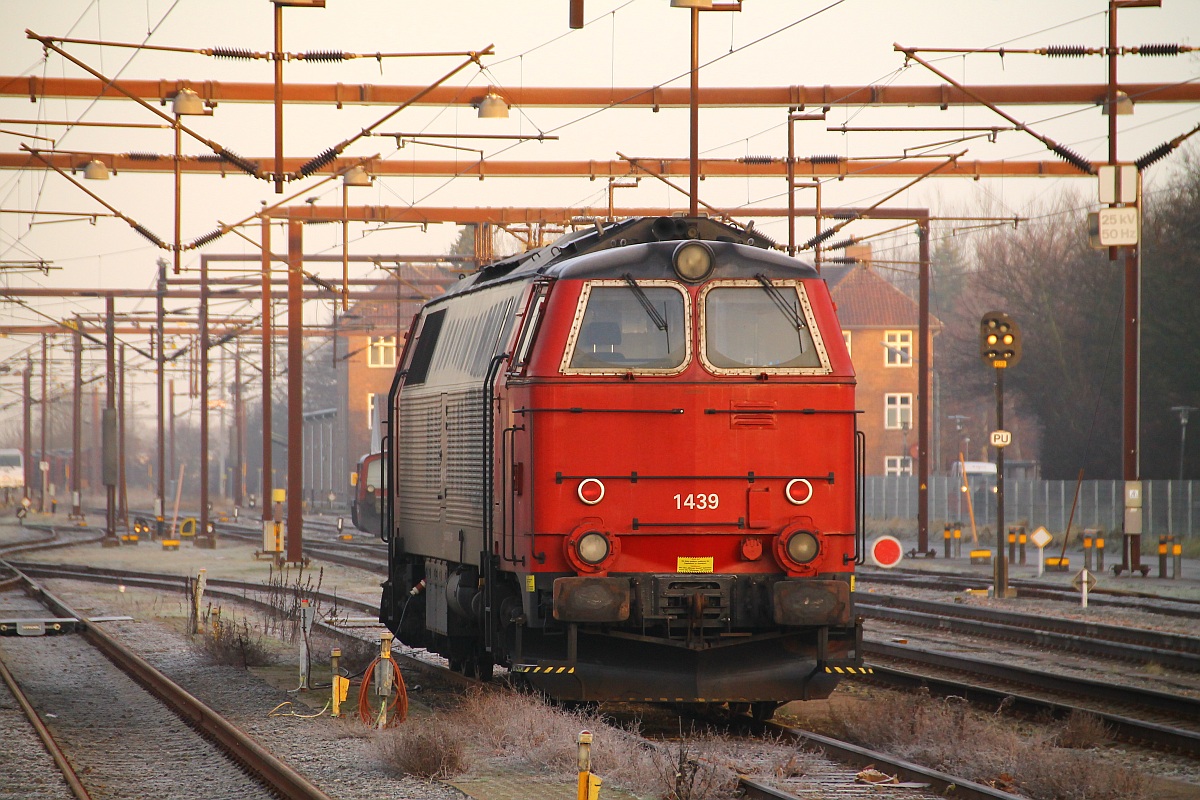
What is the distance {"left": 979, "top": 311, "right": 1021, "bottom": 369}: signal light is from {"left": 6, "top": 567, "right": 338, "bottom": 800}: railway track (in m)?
14.6

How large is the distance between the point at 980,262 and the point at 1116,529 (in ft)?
141

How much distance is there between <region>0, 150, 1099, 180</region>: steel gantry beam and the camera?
28594mm

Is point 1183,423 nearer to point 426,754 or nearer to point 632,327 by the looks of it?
point 632,327


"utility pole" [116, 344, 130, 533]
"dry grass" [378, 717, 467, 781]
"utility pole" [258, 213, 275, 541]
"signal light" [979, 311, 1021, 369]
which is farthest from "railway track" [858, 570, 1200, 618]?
"utility pole" [116, 344, 130, 533]

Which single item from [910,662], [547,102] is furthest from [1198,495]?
[910,662]

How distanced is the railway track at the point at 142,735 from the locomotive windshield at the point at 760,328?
430 cm

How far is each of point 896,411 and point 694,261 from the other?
60.7m

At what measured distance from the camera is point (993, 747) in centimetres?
987

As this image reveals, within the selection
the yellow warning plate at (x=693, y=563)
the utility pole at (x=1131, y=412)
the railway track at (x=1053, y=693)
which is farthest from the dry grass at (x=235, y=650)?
the utility pole at (x=1131, y=412)

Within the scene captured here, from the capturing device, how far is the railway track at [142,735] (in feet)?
31.9

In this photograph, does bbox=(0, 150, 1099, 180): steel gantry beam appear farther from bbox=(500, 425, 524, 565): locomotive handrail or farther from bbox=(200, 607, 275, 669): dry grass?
bbox=(500, 425, 524, 565): locomotive handrail

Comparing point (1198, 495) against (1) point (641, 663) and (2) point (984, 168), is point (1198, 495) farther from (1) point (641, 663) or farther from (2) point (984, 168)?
(1) point (641, 663)

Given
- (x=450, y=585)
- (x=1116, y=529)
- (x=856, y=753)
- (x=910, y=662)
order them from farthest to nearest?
(x=1116, y=529) < (x=910, y=662) < (x=450, y=585) < (x=856, y=753)

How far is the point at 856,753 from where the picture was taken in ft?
32.5
